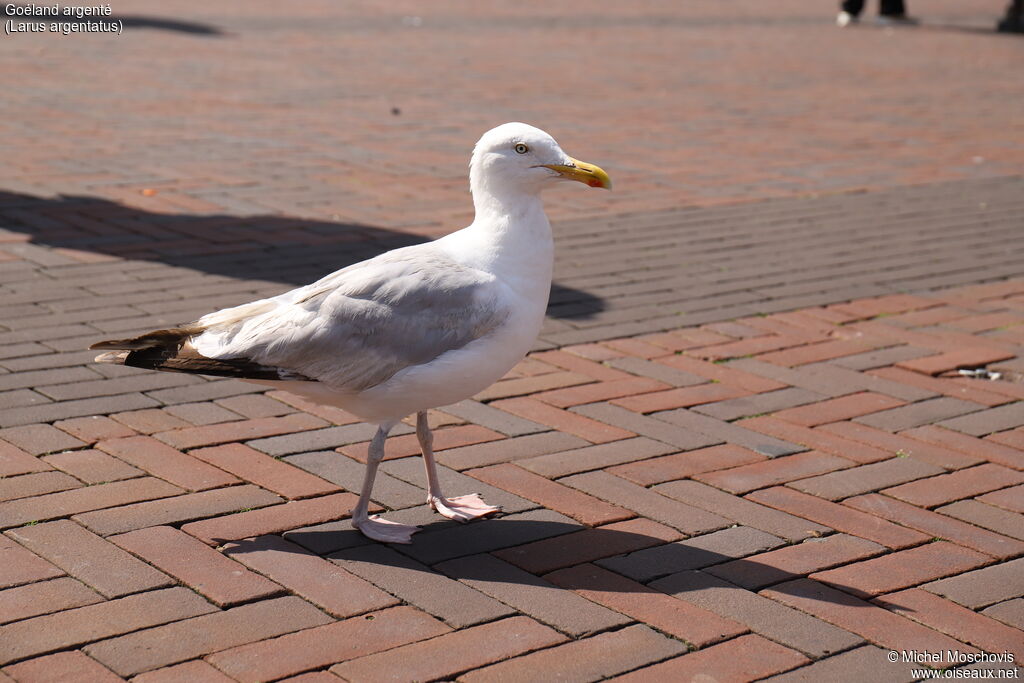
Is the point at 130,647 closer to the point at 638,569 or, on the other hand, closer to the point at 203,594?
the point at 203,594

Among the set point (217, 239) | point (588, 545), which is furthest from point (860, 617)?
point (217, 239)

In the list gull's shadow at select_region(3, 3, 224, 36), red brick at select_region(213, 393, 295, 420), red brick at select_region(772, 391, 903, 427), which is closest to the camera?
red brick at select_region(213, 393, 295, 420)

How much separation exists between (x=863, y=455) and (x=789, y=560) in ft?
3.11

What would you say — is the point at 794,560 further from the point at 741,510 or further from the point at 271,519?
the point at 271,519

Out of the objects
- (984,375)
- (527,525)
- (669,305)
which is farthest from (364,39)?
(527,525)

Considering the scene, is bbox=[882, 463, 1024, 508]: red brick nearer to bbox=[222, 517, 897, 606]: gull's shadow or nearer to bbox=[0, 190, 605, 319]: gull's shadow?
bbox=[222, 517, 897, 606]: gull's shadow

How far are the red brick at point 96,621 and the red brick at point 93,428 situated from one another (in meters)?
1.18

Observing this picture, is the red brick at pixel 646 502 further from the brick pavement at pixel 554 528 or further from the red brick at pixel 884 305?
the red brick at pixel 884 305

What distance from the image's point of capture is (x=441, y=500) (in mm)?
3936

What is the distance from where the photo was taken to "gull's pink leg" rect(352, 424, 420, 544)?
370 centimetres

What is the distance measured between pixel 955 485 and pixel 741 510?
2.54 feet

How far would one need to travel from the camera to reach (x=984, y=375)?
5355 millimetres

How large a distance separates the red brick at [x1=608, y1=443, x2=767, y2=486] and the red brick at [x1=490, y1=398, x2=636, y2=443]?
0.82 feet

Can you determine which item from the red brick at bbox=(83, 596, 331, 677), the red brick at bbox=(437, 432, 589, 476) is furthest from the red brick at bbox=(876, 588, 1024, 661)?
the red brick at bbox=(83, 596, 331, 677)
